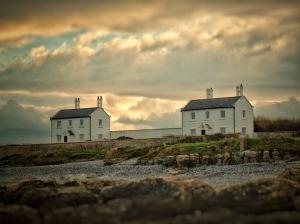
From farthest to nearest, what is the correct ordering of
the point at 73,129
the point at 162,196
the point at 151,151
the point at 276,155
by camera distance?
the point at 73,129 → the point at 151,151 → the point at 276,155 → the point at 162,196

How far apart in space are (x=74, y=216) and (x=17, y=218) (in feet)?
5.28

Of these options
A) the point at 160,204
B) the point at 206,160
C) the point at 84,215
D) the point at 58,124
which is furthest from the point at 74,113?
the point at 84,215

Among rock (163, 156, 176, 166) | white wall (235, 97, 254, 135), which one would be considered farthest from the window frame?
rock (163, 156, 176, 166)

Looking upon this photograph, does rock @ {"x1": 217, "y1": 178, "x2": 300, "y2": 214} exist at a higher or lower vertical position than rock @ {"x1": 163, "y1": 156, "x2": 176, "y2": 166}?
lower

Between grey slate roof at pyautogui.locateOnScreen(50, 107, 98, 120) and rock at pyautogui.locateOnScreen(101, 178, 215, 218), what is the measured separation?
1705 inches

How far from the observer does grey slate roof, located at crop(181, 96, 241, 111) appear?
2058 inches

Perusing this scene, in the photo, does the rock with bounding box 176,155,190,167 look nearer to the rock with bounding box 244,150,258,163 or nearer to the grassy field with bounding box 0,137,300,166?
the grassy field with bounding box 0,137,300,166

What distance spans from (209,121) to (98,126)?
13421mm

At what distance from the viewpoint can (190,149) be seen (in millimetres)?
33562

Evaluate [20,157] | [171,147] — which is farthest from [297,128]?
[20,157]

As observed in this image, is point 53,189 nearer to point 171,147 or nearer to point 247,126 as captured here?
point 171,147

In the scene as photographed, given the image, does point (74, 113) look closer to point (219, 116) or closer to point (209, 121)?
point (209, 121)

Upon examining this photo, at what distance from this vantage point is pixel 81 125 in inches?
2318

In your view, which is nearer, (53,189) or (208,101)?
(53,189)
